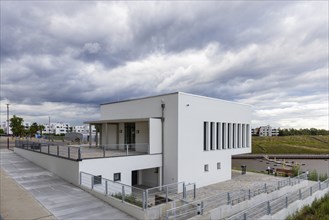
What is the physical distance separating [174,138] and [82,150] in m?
6.35

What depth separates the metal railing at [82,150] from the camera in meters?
13.9

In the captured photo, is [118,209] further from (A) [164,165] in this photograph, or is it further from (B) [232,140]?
(B) [232,140]

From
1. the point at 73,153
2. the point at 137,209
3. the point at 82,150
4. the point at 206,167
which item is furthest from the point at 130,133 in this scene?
the point at 137,209

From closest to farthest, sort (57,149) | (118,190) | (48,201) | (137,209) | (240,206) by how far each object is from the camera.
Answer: (137,209) < (48,201) < (118,190) < (240,206) < (57,149)

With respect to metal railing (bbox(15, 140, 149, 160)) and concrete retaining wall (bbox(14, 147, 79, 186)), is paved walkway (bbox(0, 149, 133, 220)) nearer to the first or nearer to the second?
concrete retaining wall (bbox(14, 147, 79, 186))

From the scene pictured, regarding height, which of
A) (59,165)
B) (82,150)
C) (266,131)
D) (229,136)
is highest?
(229,136)

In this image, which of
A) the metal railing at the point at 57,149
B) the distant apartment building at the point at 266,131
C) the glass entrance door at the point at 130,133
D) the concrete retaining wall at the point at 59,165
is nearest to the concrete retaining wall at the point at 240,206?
the concrete retaining wall at the point at 59,165

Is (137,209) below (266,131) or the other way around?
the other way around

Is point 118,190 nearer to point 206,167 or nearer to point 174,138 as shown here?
point 174,138

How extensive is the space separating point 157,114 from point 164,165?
3613mm

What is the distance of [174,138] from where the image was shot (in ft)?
53.5

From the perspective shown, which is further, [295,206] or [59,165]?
[59,165]

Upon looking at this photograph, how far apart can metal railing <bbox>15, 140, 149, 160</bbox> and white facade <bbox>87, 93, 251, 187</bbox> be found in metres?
0.39

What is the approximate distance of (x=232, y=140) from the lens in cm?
2170
